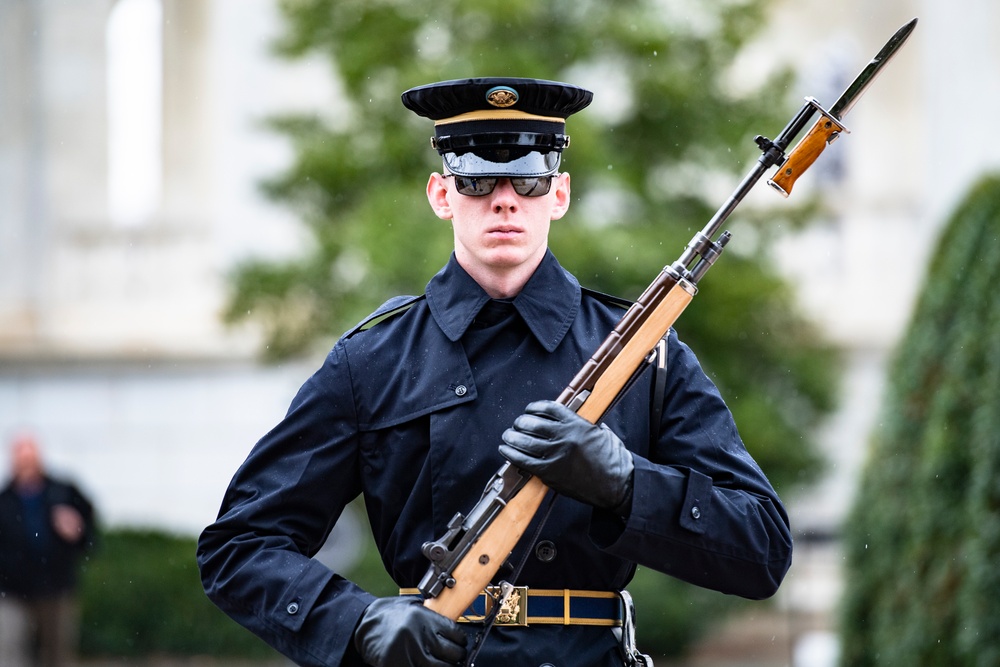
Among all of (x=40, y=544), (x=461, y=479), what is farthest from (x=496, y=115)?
(x=40, y=544)

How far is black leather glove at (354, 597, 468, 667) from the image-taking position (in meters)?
2.70

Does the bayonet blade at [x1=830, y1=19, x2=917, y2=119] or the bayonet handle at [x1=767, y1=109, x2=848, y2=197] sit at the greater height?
the bayonet blade at [x1=830, y1=19, x2=917, y2=119]

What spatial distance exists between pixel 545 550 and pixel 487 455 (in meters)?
0.22

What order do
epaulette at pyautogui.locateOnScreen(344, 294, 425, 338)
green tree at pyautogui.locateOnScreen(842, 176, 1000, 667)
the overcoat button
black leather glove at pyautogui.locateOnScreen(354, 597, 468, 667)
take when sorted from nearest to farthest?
black leather glove at pyautogui.locateOnScreen(354, 597, 468, 667)
the overcoat button
epaulette at pyautogui.locateOnScreen(344, 294, 425, 338)
green tree at pyautogui.locateOnScreen(842, 176, 1000, 667)

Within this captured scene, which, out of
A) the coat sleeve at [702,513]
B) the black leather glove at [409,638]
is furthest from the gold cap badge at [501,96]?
the black leather glove at [409,638]

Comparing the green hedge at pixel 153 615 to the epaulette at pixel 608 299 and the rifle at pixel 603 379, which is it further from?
the rifle at pixel 603 379

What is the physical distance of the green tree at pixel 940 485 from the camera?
551 cm

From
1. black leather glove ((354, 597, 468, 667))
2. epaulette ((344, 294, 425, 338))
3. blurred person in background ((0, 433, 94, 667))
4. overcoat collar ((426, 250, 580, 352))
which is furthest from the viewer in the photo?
blurred person in background ((0, 433, 94, 667))

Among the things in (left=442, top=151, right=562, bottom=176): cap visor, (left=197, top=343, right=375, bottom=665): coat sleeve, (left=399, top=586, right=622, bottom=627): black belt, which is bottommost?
(left=197, top=343, right=375, bottom=665): coat sleeve

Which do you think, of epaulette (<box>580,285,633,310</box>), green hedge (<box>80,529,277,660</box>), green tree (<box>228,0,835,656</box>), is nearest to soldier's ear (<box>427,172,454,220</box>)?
epaulette (<box>580,285,633,310</box>)

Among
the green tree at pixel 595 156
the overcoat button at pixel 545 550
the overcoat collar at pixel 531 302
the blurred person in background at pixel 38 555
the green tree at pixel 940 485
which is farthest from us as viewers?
the blurred person in background at pixel 38 555

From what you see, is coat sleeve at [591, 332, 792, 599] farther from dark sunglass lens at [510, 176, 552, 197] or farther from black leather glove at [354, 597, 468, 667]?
dark sunglass lens at [510, 176, 552, 197]

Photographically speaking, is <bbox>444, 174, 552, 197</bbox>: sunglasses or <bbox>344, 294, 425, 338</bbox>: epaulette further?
<bbox>344, 294, 425, 338</bbox>: epaulette

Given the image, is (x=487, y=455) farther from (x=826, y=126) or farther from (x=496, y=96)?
(x=826, y=126)
